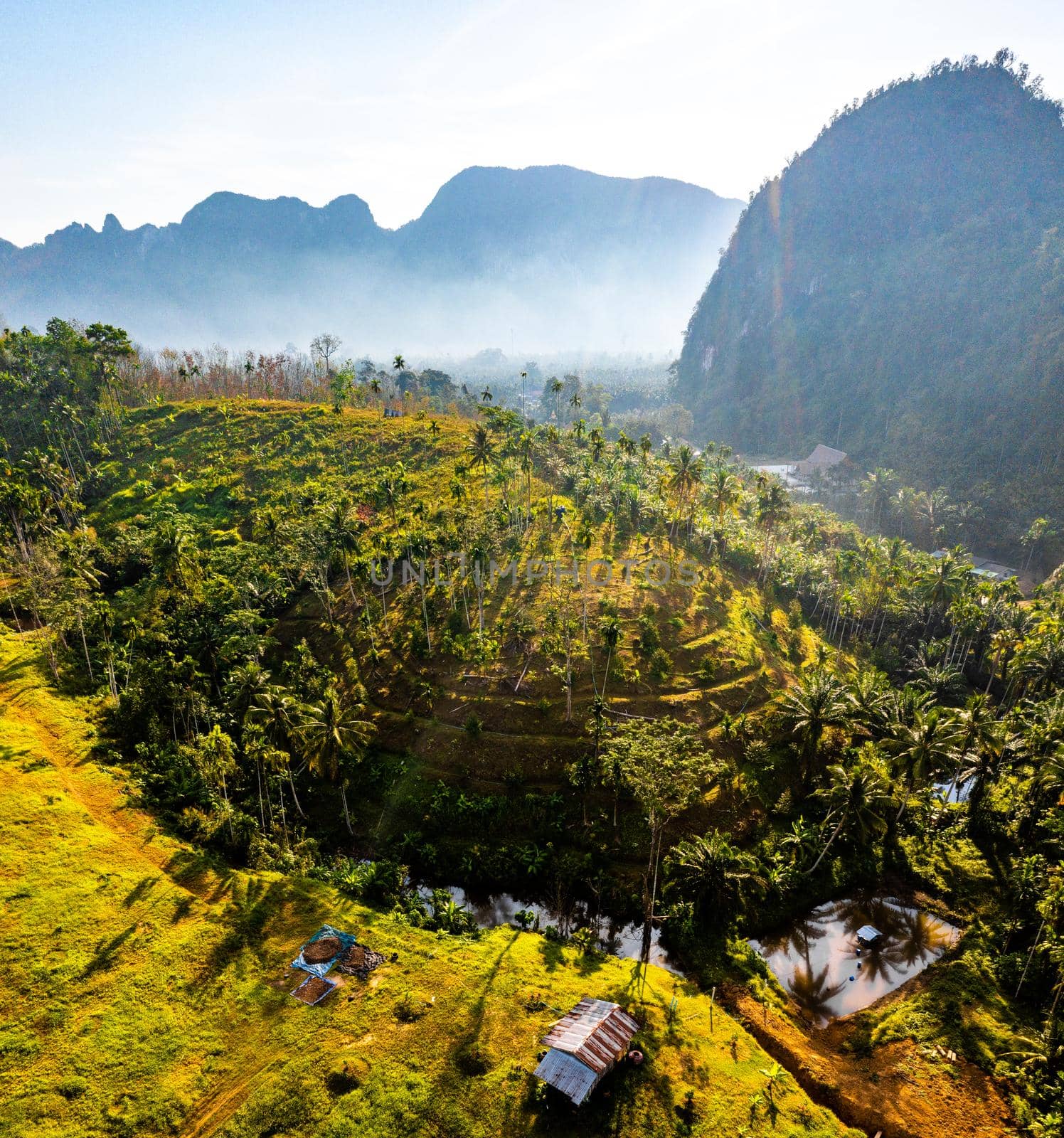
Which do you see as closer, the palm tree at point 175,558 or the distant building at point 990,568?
the palm tree at point 175,558

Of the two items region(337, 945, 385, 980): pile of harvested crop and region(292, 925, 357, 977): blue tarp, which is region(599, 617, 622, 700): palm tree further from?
region(292, 925, 357, 977): blue tarp

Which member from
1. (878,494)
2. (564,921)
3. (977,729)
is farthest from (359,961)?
(878,494)

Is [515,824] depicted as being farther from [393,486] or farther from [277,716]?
[393,486]

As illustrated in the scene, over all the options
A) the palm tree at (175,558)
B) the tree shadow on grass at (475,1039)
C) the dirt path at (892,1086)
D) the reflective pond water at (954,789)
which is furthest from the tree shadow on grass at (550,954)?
the palm tree at (175,558)

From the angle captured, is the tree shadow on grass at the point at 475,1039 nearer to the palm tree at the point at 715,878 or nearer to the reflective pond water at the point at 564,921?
the reflective pond water at the point at 564,921

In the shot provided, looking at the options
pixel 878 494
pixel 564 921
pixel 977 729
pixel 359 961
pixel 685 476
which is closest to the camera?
pixel 359 961

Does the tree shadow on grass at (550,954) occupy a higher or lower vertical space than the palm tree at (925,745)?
lower
